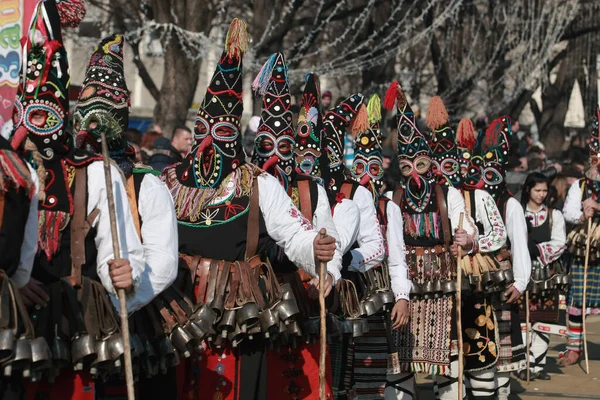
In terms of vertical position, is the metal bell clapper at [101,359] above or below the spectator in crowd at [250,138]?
below

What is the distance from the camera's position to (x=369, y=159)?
9.27m

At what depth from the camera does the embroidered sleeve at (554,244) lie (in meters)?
12.1

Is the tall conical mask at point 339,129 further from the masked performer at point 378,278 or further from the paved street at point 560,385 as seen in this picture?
the paved street at point 560,385

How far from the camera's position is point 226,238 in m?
6.68

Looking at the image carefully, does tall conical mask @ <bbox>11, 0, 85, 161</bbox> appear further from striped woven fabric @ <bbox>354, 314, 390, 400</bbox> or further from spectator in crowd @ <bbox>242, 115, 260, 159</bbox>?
Answer: spectator in crowd @ <bbox>242, 115, 260, 159</bbox>

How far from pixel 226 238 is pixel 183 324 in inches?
33.0

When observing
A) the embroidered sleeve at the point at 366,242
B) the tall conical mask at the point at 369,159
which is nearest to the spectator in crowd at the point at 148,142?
the tall conical mask at the point at 369,159

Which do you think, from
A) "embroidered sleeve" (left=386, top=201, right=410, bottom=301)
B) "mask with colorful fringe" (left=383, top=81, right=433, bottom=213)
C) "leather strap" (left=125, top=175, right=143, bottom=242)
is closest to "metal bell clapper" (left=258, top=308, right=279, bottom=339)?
"leather strap" (left=125, top=175, right=143, bottom=242)

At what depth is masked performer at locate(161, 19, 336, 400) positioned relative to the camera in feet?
21.4

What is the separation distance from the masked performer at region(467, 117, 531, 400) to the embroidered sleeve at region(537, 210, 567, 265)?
142cm

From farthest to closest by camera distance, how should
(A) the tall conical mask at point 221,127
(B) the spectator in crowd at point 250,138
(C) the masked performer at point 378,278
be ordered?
(B) the spectator in crowd at point 250,138, (C) the masked performer at point 378,278, (A) the tall conical mask at point 221,127

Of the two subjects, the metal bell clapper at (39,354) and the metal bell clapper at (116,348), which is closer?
the metal bell clapper at (39,354)

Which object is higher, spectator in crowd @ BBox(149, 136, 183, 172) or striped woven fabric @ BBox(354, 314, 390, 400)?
spectator in crowd @ BBox(149, 136, 183, 172)

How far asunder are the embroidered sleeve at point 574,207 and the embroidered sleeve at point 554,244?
39.6 inches
